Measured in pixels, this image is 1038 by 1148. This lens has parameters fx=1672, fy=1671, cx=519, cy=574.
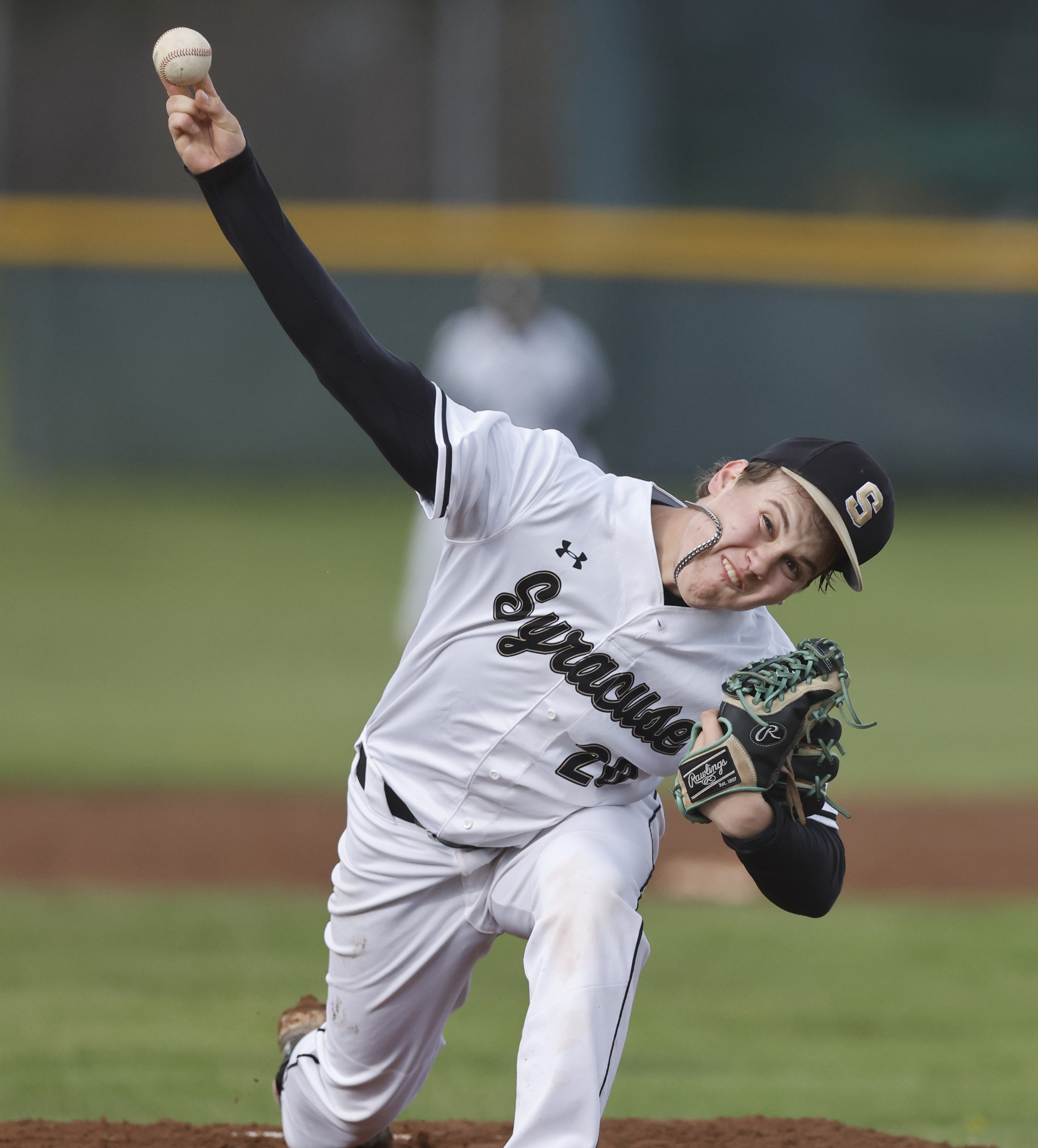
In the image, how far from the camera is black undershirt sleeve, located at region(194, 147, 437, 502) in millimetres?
2900

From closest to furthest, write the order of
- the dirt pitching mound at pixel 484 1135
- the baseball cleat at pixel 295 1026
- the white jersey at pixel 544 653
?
1. the white jersey at pixel 544 653
2. the dirt pitching mound at pixel 484 1135
3. the baseball cleat at pixel 295 1026

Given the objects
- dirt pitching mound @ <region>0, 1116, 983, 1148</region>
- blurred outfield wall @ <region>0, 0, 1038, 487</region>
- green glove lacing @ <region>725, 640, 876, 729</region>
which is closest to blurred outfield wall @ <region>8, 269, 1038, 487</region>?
blurred outfield wall @ <region>0, 0, 1038, 487</region>

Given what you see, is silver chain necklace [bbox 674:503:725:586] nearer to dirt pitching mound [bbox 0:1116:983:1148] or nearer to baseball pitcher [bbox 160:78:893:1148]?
baseball pitcher [bbox 160:78:893:1148]

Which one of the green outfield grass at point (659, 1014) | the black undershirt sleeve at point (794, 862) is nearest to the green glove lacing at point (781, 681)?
the black undershirt sleeve at point (794, 862)

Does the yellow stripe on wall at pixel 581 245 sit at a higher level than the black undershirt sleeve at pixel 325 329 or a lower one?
higher

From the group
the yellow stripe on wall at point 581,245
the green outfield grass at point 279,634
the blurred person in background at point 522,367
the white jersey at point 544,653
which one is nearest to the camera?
the white jersey at point 544,653

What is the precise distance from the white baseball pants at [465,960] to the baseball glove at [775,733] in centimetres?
24

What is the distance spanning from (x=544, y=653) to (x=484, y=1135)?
125 centimetres

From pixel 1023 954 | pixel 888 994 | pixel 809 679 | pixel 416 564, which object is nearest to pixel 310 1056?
pixel 809 679

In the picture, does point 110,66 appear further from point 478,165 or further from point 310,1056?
point 310,1056

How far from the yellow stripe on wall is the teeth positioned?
573 inches

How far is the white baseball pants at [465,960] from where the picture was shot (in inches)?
112

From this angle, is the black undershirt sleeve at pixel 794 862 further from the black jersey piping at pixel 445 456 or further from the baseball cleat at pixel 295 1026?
the baseball cleat at pixel 295 1026

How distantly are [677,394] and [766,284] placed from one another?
146cm
